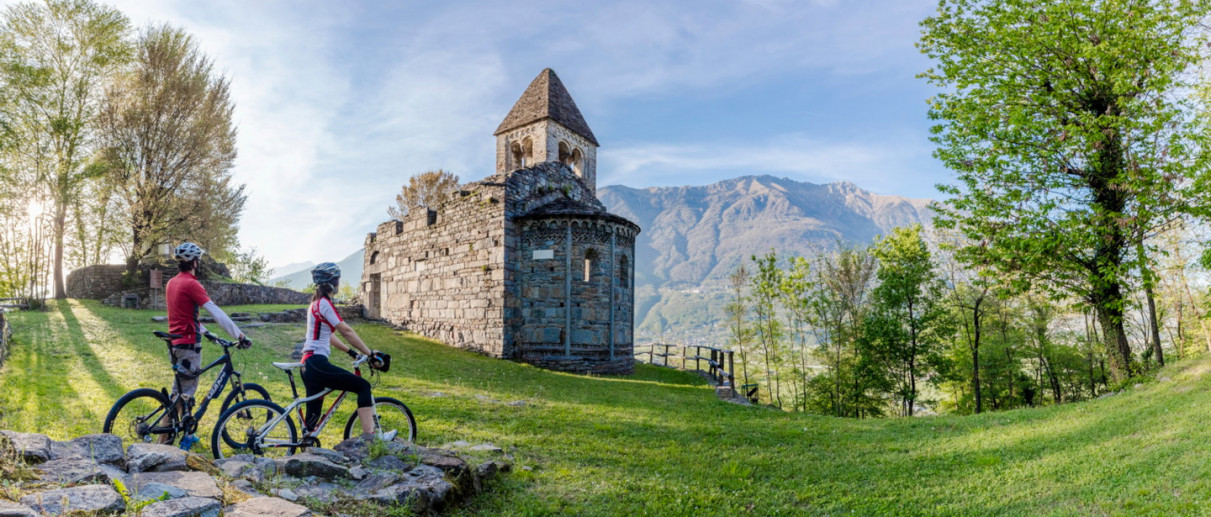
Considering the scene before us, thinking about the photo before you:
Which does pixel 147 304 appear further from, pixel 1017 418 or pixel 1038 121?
pixel 1038 121

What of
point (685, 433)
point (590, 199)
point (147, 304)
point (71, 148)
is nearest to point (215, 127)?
point (71, 148)

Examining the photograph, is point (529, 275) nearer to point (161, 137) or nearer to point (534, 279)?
point (534, 279)

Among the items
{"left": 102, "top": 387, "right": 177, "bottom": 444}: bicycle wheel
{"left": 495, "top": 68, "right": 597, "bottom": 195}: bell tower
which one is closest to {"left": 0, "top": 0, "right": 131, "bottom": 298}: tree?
{"left": 495, "top": 68, "right": 597, "bottom": 195}: bell tower

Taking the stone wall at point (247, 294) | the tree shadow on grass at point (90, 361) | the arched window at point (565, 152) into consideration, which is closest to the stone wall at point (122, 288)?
the stone wall at point (247, 294)

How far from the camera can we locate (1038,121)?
13.1m

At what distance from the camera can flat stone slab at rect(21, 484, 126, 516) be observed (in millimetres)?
2982

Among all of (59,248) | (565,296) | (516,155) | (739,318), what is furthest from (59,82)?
(739,318)

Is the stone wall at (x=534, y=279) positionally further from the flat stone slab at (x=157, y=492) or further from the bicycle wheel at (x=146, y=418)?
the flat stone slab at (x=157, y=492)

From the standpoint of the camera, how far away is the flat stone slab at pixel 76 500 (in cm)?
298

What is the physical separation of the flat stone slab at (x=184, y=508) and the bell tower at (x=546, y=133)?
2422cm

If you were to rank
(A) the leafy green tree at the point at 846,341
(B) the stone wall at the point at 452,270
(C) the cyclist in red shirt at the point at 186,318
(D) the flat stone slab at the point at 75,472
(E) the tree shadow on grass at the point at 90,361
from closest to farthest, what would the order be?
1. (D) the flat stone slab at the point at 75,472
2. (C) the cyclist in red shirt at the point at 186,318
3. (E) the tree shadow on grass at the point at 90,361
4. (B) the stone wall at the point at 452,270
5. (A) the leafy green tree at the point at 846,341

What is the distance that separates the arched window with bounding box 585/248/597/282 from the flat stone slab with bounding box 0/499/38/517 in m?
15.6

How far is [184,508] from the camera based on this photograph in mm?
3158

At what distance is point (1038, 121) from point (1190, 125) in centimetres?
277
